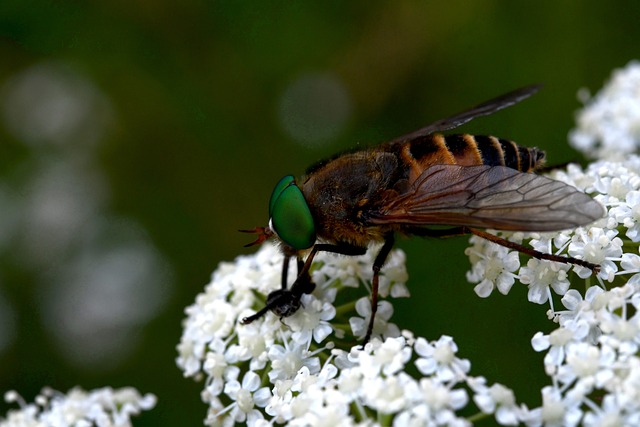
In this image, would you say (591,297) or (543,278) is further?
(543,278)

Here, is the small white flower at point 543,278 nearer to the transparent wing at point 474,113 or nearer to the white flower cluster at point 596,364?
the white flower cluster at point 596,364

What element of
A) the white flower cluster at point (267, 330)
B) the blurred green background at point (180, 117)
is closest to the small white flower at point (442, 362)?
the white flower cluster at point (267, 330)

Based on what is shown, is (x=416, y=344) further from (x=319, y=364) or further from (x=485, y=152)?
(x=485, y=152)

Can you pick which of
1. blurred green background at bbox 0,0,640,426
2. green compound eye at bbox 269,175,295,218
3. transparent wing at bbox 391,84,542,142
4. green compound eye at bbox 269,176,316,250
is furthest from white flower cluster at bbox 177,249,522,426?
blurred green background at bbox 0,0,640,426

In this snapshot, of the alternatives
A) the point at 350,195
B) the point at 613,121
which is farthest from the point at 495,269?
the point at 613,121

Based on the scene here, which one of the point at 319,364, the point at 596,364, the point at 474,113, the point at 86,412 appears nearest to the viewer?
the point at 596,364

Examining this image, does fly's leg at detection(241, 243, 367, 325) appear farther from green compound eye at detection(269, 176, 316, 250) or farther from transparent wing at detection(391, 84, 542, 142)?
transparent wing at detection(391, 84, 542, 142)
